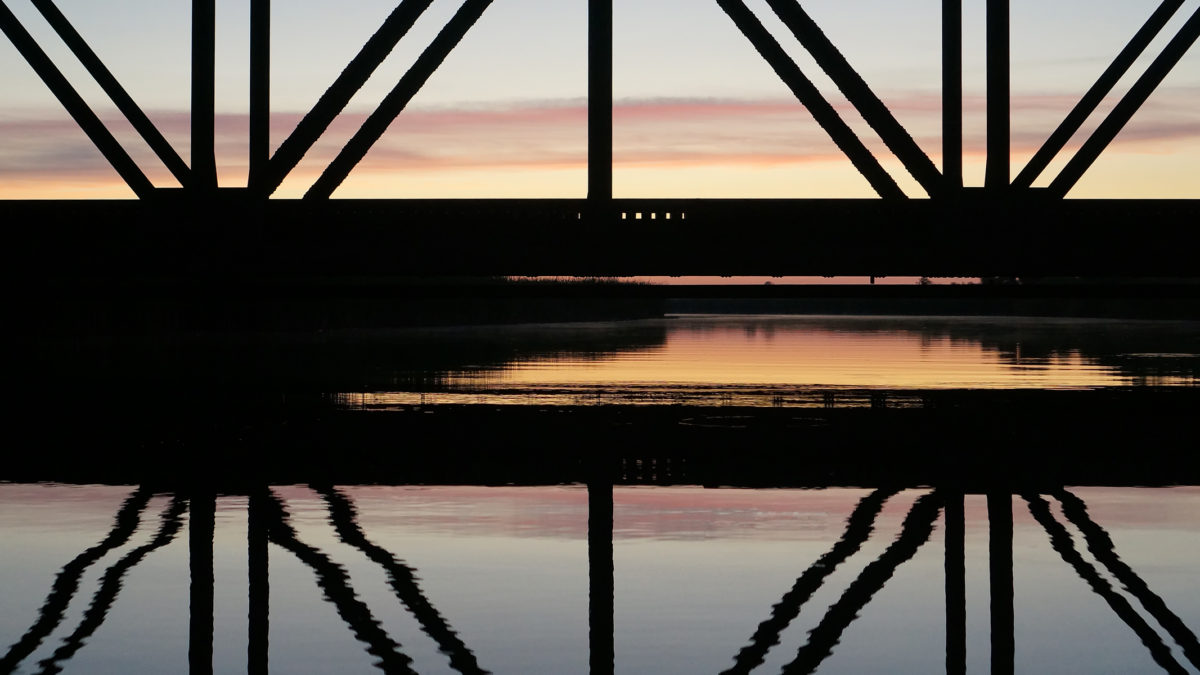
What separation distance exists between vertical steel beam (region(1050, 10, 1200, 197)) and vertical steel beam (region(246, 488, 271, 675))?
14952mm

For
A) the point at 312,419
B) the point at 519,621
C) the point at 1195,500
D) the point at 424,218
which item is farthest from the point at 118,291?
the point at 519,621

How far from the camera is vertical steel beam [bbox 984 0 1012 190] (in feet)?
91.4

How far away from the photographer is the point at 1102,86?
26.6 m

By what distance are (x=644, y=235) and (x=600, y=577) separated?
706 inches

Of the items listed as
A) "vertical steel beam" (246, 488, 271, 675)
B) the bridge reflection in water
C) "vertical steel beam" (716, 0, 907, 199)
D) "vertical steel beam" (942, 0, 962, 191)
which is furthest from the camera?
"vertical steel beam" (942, 0, 962, 191)

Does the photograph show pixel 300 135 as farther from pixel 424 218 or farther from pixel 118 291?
pixel 118 291

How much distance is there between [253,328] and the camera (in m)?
81.4

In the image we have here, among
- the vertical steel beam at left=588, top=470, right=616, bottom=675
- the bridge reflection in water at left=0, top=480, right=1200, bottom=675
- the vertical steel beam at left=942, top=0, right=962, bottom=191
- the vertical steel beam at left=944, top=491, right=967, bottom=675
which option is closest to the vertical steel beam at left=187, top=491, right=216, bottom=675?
the bridge reflection in water at left=0, top=480, right=1200, bottom=675

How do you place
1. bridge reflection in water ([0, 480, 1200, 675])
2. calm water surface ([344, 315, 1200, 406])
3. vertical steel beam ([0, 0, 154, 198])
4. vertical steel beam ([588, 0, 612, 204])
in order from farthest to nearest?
calm water surface ([344, 315, 1200, 406]), vertical steel beam ([588, 0, 612, 204]), vertical steel beam ([0, 0, 154, 198]), bridge reflection in water ([0, 480, 1200, 675])

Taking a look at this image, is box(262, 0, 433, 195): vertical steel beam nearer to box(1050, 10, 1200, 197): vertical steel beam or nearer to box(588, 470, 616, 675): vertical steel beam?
box(1050, 10, 1200, 197): vertical steel beam

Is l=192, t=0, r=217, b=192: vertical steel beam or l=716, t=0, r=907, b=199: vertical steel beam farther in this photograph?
l=192, t=0, r=217, b=192: vertical steel beam

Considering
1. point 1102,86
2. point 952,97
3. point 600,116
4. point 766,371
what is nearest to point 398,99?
point 600,116

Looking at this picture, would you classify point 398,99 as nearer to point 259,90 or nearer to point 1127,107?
point 259,90

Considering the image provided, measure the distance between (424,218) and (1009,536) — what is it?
680 inches
